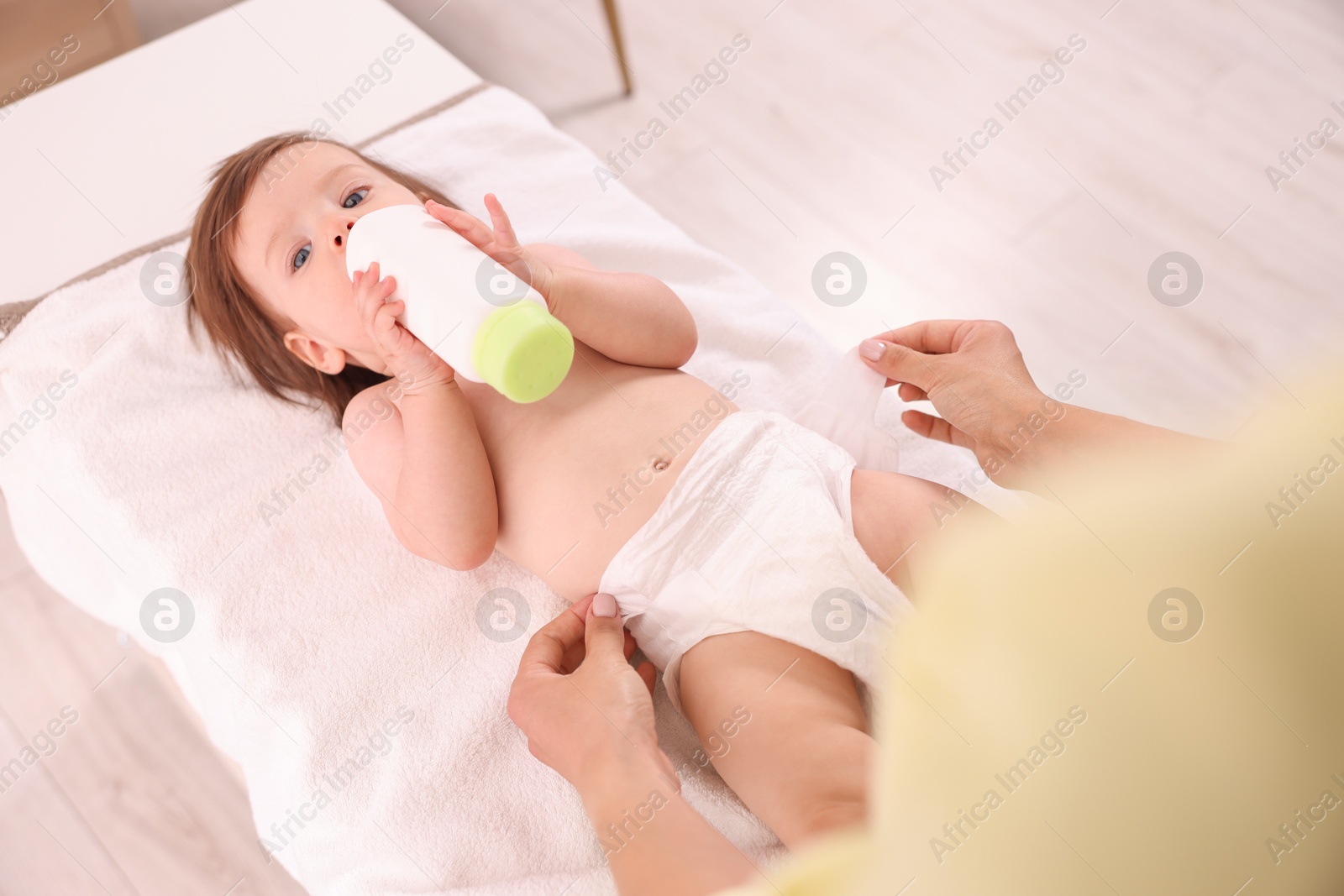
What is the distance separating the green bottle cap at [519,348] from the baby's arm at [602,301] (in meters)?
0.19

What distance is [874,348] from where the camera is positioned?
106cm

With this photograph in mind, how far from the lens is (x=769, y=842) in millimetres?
903

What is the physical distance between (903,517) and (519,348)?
453 millimetres

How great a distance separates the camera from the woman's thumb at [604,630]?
3.11 feet

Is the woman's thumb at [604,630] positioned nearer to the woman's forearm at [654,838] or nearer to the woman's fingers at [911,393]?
the woman's forearm at [654,838]

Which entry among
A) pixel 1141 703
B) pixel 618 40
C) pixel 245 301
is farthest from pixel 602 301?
pixel 618 40

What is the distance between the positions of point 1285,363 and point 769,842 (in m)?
1.29

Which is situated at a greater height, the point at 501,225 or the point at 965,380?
the point at 965,380

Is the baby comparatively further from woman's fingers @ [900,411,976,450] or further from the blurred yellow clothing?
the blurred yellow clothing

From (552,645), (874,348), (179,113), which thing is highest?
(874,348)

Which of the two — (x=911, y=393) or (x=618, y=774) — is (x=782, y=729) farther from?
(x=911, y=393)

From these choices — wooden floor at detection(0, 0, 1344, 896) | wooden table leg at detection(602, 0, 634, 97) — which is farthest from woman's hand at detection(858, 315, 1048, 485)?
wooden table leg at detection(602, 0, 634, 97)

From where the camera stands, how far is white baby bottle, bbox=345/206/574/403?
847 millimetres

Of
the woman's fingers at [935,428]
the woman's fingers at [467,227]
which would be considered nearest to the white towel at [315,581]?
the woman's fingers at [935,428]
